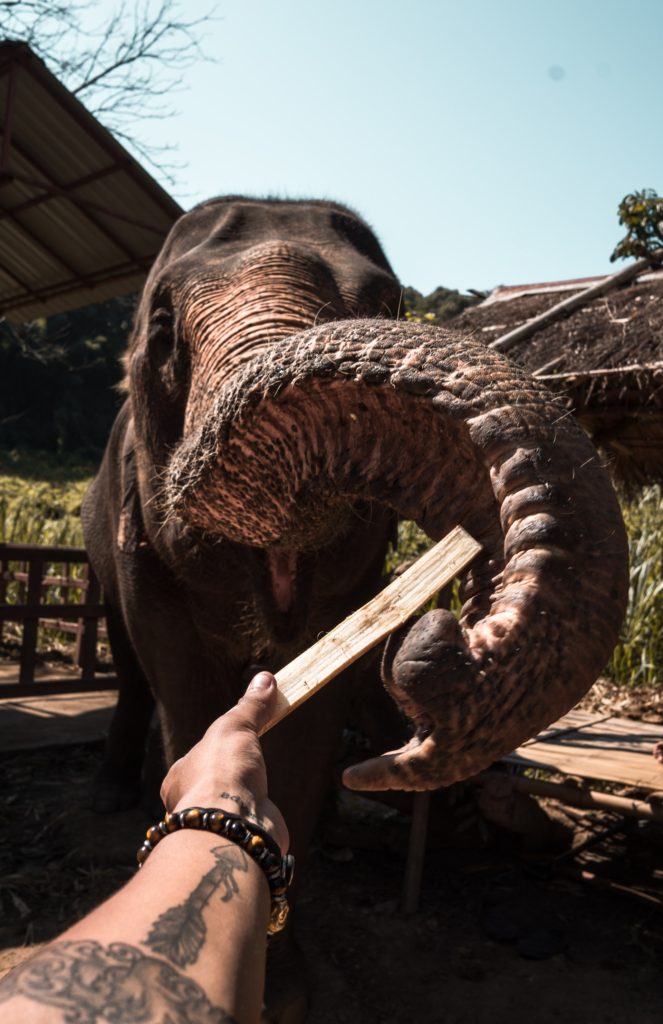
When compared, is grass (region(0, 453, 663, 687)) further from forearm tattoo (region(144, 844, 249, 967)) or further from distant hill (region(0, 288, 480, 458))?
distant hill (region(0, 288, 480, 458))

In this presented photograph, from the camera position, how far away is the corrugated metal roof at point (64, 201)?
6.49m

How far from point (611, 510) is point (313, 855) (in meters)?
3.90

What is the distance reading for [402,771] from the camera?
1314 mm

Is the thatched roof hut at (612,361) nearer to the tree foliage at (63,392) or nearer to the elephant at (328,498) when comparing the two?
the elephant at (328,498)

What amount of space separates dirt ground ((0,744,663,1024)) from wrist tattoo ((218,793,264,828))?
2607mm

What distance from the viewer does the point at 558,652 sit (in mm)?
1372

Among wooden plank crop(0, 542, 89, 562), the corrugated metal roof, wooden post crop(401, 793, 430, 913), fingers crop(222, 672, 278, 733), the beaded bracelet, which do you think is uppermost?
the corrugated metal roof

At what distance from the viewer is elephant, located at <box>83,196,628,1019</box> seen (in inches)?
53.4

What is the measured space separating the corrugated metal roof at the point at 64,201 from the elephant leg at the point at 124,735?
9.71 ft

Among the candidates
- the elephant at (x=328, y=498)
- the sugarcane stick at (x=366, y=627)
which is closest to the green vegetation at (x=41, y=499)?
the elephant at (x=328, y=498)

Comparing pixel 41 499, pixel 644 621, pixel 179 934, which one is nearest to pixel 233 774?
pixel 179 934

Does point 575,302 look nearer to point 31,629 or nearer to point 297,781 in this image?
point 31,629

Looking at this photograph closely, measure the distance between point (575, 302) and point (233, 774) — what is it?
6.71m

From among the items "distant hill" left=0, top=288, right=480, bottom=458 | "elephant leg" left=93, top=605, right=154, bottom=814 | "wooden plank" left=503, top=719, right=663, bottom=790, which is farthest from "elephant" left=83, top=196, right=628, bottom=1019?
"distant hill" left=0, top=288, right=480, bottom=458
